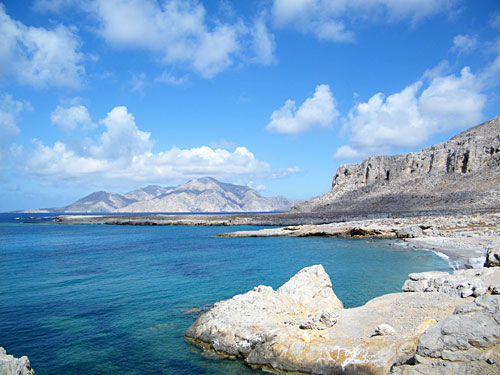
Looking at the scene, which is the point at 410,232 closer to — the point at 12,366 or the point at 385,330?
the point at 385,330

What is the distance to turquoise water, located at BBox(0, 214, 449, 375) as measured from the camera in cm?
1055

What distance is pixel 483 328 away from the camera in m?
7.14

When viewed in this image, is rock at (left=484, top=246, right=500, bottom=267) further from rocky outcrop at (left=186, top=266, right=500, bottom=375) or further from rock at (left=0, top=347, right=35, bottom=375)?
rock at (left=0, top=347, right=35, bottom=375)

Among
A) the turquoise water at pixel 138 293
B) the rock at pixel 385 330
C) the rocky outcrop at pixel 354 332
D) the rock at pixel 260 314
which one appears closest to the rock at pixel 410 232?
the turquoise water at pixel 138 293

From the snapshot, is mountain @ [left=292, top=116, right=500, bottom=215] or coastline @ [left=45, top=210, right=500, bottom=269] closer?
coastline @ [left=45, top=210, right=500, bottom=269]

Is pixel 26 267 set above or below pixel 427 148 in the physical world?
below

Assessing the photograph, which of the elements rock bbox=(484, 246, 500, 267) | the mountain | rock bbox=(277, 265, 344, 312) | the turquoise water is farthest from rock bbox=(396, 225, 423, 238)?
rock bbox=(277, 265, 344, 312)

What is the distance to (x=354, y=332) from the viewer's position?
32.2 ft

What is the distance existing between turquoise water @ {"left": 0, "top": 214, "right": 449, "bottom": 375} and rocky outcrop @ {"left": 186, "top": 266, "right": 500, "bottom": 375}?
85 cm

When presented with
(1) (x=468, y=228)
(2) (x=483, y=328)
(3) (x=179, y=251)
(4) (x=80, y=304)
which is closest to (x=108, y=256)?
(3) (x=179, y=251)

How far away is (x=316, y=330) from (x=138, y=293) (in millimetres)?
10980

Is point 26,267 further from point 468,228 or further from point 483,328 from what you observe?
point 468,228

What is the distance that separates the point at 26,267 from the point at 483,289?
2979 cm

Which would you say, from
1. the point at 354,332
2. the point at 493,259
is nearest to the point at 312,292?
the point at 354,332
